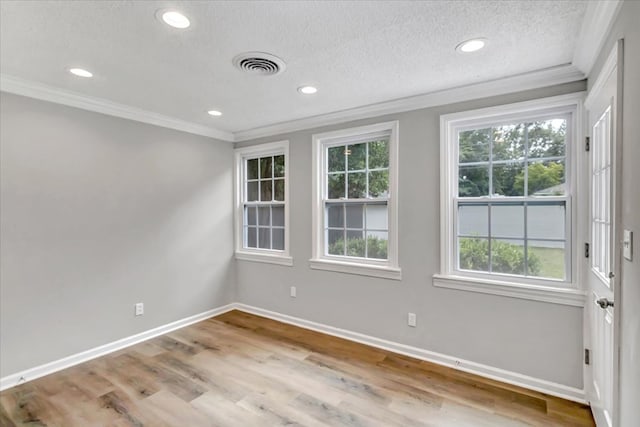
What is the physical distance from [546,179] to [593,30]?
1.06 meters

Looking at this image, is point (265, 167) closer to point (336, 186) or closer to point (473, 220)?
point (336, 186)

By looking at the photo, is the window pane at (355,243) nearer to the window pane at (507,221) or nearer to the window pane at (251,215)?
the window pane at (507,221)

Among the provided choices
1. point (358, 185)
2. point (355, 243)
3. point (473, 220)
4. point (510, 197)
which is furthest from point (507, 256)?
point (358, 185)

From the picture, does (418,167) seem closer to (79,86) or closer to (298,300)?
(298,300)

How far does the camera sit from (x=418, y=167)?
2.91 metres

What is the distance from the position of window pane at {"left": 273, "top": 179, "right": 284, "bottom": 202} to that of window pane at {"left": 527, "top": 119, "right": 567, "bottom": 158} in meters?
2.68

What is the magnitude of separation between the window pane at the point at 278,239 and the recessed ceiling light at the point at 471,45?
2792mm

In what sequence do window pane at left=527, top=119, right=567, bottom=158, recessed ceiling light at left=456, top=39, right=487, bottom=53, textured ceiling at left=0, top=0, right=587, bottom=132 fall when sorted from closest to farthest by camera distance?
textured ceiling at left=0, top=0, right=587, bottom=132, recessed ceiling light at left=456, top=39, right=487, bottom=53, window pane at left=527, top=119, right=567, bottom=158

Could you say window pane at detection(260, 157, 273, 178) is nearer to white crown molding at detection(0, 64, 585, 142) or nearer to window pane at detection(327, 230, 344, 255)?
white crown molding at detection(0, 64, 585, 142)

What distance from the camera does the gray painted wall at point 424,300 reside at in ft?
7.80

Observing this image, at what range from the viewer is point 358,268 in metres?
3.29

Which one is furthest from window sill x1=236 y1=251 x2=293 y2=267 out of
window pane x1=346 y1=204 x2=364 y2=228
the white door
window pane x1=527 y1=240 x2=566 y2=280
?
the white door

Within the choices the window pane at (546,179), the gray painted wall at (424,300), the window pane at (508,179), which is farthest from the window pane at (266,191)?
the window pane at (546,179)

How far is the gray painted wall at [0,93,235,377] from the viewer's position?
2535 millimetres
